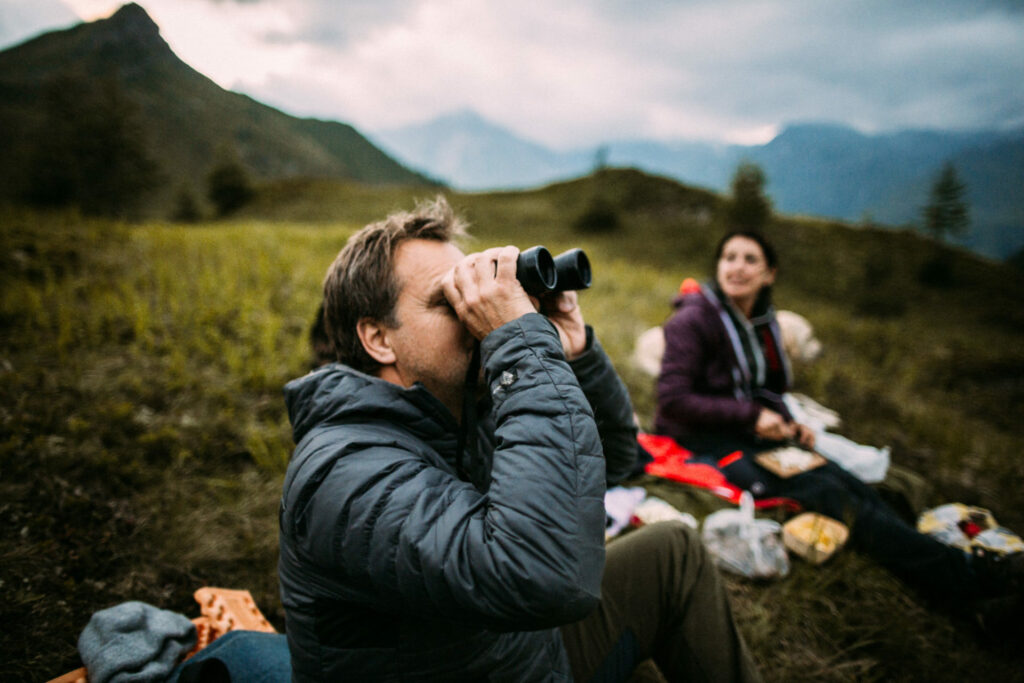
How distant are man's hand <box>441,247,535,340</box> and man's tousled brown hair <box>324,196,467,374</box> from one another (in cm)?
26

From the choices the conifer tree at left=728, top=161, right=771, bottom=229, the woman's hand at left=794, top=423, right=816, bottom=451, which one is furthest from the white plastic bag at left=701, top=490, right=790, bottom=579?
the conifer tree at left=728, top=161, right=771, bottom=229

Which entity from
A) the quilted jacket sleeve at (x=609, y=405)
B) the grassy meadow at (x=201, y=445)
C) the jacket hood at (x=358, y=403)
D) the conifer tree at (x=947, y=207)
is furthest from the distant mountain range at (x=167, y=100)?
the conifer tree at (x=947, y=207)

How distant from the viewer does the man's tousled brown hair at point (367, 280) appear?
126cm

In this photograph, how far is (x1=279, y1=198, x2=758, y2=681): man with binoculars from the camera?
80 centimetres

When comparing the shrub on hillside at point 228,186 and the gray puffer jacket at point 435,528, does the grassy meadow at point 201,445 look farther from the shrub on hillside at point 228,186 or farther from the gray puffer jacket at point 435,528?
the shrub on hillside at point 228,186

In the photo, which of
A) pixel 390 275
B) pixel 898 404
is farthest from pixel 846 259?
pixel 390 275

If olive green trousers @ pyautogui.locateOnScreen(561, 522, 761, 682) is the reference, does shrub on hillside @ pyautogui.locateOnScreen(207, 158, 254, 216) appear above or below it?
above

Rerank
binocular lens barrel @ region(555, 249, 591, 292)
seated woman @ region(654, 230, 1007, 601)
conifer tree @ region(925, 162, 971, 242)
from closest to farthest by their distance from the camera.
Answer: binocular lens barrel @ region(555, 249, 591, 292) → seated woman @ region(654, 230, 1007, 601) → conifer tree @ region(925, 162, 971, 242)

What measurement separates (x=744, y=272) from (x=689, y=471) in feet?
4.90

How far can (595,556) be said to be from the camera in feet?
2.75

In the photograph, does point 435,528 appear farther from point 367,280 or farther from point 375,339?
point 367,280

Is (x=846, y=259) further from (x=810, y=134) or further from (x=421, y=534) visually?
(x=810, y=134)

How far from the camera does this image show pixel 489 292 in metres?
1.04

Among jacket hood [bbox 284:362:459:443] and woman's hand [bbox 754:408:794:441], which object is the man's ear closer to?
jacket hood [bbox 284:362:459:443]
